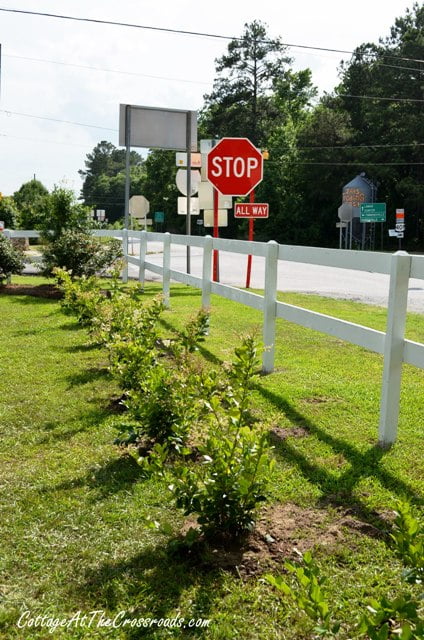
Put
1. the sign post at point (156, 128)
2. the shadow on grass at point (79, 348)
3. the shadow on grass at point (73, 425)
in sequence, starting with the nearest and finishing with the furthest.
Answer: the shadow on grass at point (73, 425), the shadow on grass at point (79, 348), the sign post at point (156, 128)

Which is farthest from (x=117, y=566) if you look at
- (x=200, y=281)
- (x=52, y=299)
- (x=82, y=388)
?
(x=52, y=299)

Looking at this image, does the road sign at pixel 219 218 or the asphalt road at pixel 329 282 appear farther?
the road sign at pixel 219 218

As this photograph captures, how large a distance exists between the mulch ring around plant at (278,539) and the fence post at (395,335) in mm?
1115

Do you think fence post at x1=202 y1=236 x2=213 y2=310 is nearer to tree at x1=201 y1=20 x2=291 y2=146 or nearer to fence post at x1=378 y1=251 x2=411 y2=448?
fence post at x1=378 y1=251 x2=411 y2=448

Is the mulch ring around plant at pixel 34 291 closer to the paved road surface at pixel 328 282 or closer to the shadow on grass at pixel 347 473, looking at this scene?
the paved road surface at pixel 328 282

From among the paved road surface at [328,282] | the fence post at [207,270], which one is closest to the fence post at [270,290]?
the fence post at [207,270]

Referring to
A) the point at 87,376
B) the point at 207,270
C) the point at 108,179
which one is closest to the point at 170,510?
the point at 87,376

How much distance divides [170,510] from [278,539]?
594 millimetres

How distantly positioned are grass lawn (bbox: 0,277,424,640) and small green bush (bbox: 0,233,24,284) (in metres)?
8.52

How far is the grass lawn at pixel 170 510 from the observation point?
2.62 metres

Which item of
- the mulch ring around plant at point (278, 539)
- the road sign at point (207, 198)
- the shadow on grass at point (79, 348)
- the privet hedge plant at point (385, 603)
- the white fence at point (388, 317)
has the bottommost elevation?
the shadow on grass at point (79, 348)

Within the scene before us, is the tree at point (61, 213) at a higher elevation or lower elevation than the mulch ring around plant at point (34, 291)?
higher

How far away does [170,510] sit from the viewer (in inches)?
136

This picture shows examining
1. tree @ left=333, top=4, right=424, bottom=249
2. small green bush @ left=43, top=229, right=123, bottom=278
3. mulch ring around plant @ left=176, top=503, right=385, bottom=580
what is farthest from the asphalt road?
tree @ left=333, top=4, right=424, bottom=249
